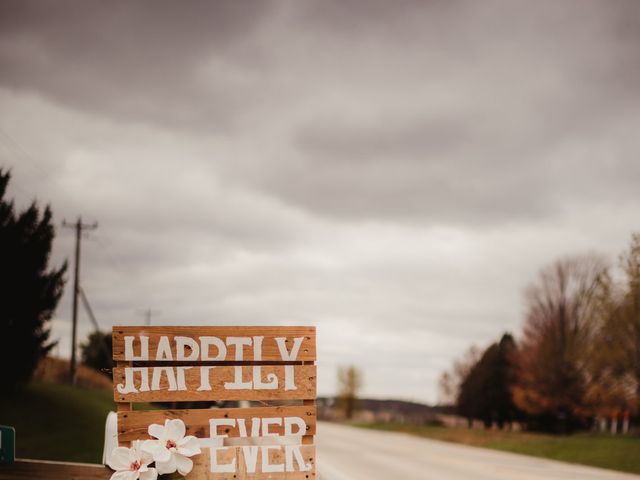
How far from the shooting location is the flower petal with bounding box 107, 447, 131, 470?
5105 millimetres

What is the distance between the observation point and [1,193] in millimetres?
25406

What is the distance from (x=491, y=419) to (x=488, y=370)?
481cm

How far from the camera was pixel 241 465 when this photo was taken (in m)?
5.36

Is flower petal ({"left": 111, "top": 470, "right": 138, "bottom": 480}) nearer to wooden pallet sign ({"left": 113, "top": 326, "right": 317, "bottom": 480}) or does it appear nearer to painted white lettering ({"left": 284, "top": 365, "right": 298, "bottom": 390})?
wooden pallet sign ({"left": 113, "top": 326, "right": 317, "bottom": 480})

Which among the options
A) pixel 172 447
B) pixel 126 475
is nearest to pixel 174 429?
pixel 172 447

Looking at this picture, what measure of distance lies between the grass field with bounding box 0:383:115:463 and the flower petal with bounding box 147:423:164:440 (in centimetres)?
1309

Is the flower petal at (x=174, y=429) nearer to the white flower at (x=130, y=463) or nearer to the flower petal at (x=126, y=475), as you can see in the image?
the white flower at (x=130, y=463)

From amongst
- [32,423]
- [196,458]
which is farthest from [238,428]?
[32,423]

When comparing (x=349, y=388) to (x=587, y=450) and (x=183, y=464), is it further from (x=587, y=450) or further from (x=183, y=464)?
(x=183, y=464)

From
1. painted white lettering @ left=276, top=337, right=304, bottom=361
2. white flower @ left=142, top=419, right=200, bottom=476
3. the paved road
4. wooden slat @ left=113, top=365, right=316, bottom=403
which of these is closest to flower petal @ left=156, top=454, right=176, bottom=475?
white flower @ left=142, top=419, right=200, bottom=476

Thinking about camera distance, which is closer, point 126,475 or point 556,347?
point 126,475

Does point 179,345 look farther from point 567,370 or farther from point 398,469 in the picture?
point 567,370

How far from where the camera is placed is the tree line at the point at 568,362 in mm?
34156

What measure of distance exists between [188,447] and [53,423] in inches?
828
